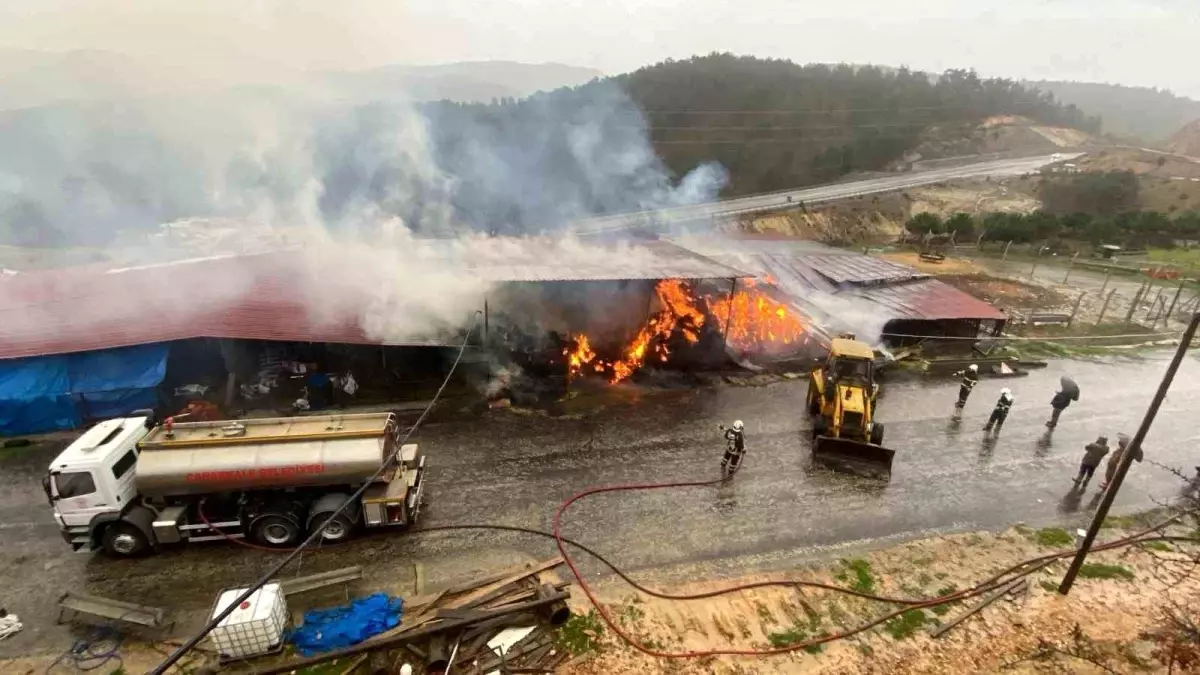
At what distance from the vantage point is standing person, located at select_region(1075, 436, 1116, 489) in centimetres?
1552

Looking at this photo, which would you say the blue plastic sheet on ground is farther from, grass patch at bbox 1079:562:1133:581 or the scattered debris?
grass patch at bbox 1079:562:1133:581

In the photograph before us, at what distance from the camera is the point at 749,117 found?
3066 inches

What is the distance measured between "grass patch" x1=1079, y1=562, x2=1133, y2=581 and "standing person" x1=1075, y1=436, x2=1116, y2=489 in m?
3.73

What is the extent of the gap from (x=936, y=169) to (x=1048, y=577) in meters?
63.6

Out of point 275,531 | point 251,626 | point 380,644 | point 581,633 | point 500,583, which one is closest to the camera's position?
point 251,626

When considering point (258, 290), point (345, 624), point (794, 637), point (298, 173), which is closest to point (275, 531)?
point (345, 624)

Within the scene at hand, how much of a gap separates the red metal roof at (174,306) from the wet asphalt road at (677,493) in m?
3.88

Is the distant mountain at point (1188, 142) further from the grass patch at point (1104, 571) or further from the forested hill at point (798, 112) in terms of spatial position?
the grass patch at point (1104, 571)

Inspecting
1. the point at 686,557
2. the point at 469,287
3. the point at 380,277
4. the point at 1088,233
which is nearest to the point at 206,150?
the point at 380,277

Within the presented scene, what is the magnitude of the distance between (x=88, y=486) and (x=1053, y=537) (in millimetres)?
21800

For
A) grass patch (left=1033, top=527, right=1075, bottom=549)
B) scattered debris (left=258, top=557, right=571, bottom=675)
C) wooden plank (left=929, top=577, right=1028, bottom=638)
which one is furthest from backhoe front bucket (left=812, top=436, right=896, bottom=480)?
scattered debris (left=258, top=557, right=571, bottom=675)

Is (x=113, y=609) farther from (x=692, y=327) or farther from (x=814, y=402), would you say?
(x=692, y=327)

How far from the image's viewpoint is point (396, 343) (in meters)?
18.1

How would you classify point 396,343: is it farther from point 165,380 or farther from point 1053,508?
point 1053,508
